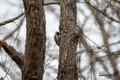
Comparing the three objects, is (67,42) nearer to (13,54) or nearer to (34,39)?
(13,54)

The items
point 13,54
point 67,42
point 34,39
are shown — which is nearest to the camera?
point 34,39

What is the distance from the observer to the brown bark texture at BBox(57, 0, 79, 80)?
3518 millimetres

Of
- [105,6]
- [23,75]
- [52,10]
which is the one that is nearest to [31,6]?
[23,75]

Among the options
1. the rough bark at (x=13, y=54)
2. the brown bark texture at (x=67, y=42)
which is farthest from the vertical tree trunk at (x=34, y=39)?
the brown bark texture at (x=67, y=42)

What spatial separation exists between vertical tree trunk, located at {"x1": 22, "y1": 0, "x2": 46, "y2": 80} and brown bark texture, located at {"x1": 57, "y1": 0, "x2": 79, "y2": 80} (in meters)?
1.06

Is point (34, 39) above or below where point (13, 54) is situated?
above

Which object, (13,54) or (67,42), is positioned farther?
(67,42)

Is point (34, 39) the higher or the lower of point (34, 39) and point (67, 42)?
the higher

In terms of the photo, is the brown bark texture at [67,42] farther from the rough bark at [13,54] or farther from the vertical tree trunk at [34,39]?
the vertical tree trunk at [34,39]

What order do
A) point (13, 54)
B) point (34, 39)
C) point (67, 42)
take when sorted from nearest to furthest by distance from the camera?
1. point (34, 39)
2. point (13, 54)
3. point (67, 42)

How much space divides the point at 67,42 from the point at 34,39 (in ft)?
4.41

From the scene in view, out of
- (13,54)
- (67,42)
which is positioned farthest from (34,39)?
(67,42)

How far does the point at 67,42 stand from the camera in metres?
3.65

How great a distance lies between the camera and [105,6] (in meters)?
4.31
